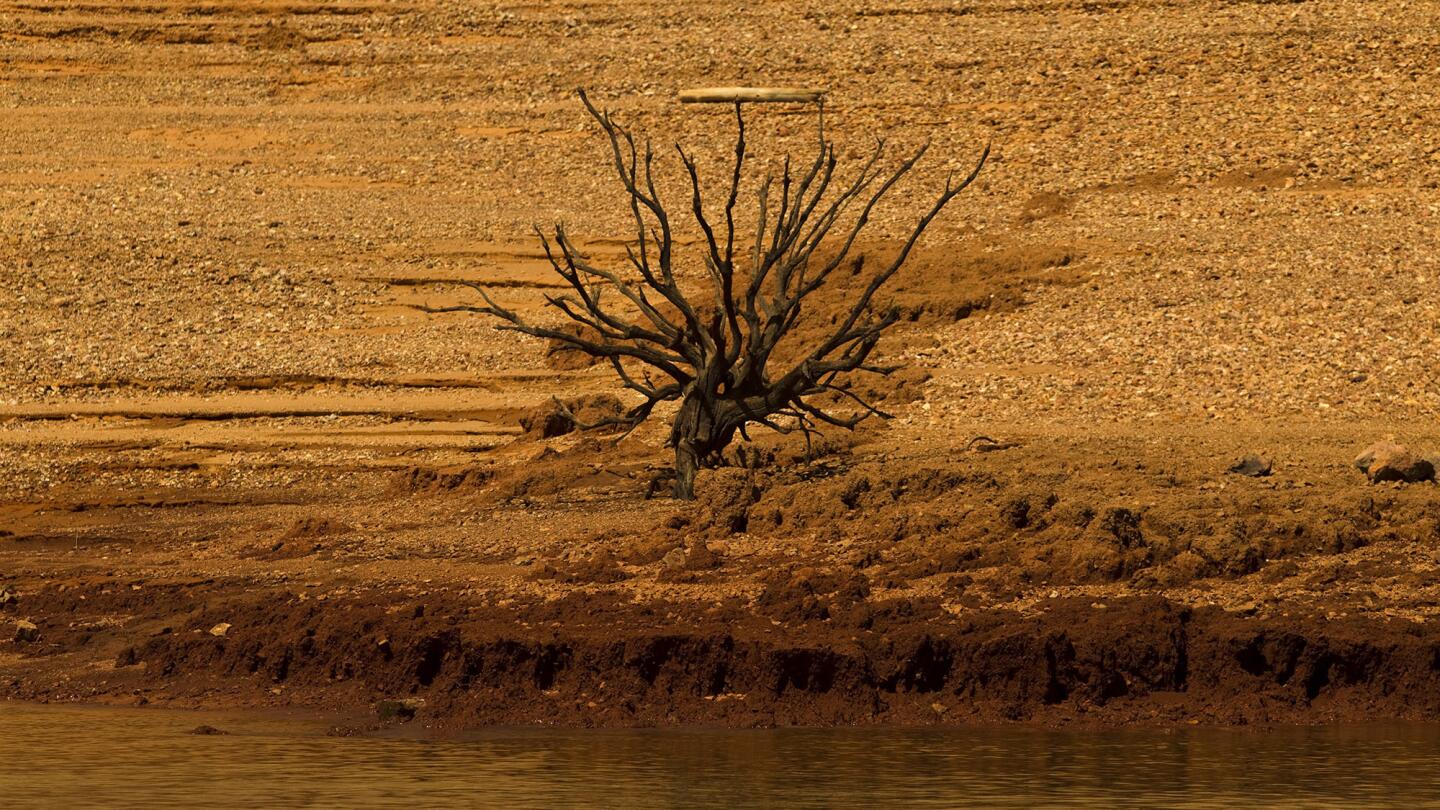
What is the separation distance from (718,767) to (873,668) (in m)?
1.07

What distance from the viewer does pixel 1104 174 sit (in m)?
20.4

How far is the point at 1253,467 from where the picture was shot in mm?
10844

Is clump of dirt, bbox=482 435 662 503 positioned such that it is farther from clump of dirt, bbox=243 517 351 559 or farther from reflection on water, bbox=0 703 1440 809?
reflection on water, bbox=0 703 1440 809

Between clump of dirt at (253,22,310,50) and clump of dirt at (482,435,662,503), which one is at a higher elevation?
clump of dirt at (253,22,310,50)

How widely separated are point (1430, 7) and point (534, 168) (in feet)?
35.9

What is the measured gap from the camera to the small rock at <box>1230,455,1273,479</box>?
10820 millimetres

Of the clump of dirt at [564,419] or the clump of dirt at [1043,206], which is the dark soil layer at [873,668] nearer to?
the clump of dirt at [564,419]

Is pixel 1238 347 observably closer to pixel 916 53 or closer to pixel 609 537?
pixel 609 537

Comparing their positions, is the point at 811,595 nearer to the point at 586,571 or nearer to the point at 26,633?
the point at 586,571

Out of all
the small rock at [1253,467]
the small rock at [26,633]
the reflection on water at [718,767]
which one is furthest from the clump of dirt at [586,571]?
the small rock at [1253,467]

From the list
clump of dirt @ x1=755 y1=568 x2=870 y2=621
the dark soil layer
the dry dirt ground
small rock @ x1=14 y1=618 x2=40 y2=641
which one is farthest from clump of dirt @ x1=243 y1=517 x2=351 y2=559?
clump of dirt @ x1=755 y1=568 x2=870 y2=621

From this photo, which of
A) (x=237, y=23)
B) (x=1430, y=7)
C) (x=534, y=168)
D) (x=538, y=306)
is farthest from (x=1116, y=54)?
(x=237, y=23)

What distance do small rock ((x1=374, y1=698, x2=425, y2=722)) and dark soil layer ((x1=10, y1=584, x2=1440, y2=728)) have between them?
38 millimetres

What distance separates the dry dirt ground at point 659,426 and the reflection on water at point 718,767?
11.8 inches
